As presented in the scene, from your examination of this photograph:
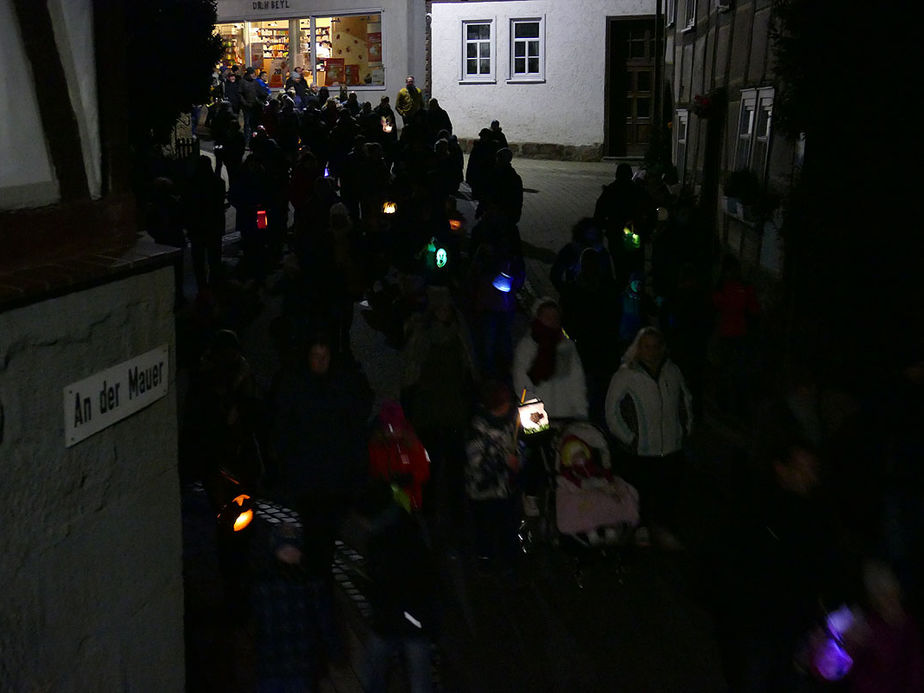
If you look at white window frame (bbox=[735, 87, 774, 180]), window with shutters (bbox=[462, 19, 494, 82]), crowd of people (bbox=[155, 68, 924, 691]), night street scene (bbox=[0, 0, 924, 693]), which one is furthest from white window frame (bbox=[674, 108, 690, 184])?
window with shutters (bbox=[462, 19, 494, 82])

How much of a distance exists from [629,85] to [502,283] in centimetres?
2241

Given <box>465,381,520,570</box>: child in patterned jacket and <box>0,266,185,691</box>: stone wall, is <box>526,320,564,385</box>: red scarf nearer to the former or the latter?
<box>465,381,520,570</box>: child in patterned jacket

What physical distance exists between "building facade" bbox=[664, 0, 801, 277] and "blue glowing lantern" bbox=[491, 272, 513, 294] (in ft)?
8.87

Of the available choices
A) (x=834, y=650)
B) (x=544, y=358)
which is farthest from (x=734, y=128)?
(x=834, y=650)

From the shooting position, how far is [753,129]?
48.7 feet

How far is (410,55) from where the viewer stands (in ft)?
109

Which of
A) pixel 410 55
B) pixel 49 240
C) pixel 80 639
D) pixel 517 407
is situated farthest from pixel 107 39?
pixel 410 55

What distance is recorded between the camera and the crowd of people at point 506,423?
5492mm

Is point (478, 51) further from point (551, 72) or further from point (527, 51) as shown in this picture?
point (551, 72)

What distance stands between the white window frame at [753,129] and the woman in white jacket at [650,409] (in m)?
6.87

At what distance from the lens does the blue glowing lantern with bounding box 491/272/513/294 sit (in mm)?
10531

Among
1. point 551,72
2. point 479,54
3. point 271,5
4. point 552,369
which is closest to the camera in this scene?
point 552,369

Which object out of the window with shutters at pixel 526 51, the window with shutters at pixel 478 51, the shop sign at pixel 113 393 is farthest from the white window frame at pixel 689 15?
the shop sign at pixel 113 393

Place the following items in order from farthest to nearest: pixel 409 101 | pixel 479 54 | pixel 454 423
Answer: pixel 479 54 → pixel 409 101 → pixel 454 423
